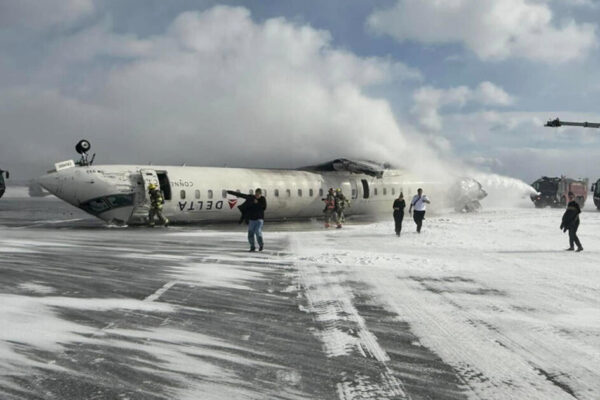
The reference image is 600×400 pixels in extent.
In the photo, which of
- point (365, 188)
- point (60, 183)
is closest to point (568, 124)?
point (365, 188)

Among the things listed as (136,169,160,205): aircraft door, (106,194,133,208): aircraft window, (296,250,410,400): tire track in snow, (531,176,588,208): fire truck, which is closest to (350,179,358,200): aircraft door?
(136,169,160,205): aircraft door

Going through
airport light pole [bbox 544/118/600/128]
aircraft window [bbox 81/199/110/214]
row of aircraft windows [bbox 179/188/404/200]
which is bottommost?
aircraft window [bbox 81/199/110/214]

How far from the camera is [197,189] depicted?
24.7 m

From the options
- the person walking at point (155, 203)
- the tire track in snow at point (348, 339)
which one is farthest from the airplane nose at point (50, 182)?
the tire track in snow at point (348, 339)

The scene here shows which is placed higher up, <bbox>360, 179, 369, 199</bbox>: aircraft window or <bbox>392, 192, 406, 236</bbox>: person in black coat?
<bbox>360, 179, 369, 199</bbox>: aircraft window

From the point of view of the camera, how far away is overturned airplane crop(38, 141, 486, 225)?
23031mm

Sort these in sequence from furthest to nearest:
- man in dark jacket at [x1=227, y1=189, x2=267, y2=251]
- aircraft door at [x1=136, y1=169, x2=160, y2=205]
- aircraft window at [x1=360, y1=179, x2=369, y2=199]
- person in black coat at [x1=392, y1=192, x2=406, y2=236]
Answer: aircraft window at [x1=360, y1=179, x2=369, y2=199]
aircraft door at [x1=136, y1=169, x2=160, y2=205]
person in black coat at [x1=392, y1=192, x2=406, y2=236]
man in dark jacket at [x1=227, y1=189, x2=267, y2=251]

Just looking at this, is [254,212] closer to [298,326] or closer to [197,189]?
[298,326]

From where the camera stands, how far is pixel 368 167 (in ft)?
100

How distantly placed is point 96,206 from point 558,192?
4239 centimetres

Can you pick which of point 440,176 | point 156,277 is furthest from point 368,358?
point 440,176

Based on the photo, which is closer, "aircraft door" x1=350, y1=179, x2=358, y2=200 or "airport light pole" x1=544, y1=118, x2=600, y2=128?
"aircraft door" x1=350, y1=179, x2=358, y2=200

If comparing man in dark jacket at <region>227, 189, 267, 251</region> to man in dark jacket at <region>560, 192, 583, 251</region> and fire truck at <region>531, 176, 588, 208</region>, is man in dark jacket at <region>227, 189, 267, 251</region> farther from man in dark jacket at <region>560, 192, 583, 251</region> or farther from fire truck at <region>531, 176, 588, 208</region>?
fire truck at <region>531, 176, 588, 208</region>

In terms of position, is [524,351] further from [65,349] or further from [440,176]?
[440,176]
